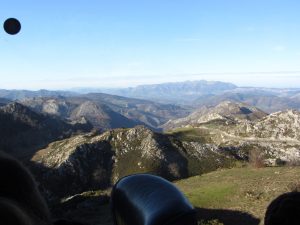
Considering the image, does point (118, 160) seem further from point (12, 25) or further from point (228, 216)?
point (12, 25)

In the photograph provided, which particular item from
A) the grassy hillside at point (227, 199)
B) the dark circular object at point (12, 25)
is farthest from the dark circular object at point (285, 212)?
the grassy hillside at point (227, 199)

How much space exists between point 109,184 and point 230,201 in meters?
68.1

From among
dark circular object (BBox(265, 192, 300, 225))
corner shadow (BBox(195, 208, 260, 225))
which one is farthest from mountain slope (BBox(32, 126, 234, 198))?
dark circular object (BBox(265, 192, 300, 225))

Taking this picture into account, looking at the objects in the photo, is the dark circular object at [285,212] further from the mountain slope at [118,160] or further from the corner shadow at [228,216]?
the mountain slope at [118,160]

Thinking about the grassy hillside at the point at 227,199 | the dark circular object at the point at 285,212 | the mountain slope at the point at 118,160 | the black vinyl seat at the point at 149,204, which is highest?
the dark circular object at the point at 285,212

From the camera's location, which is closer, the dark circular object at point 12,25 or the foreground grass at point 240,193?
the dark circular object at point 12,25

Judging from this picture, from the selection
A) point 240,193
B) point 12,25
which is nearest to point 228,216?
point 240,193

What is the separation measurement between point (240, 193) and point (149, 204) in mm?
45191

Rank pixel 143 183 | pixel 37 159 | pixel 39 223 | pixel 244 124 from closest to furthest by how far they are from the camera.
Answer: pixel 39 223, pixel 143 183, pixel 37 159, pixel 244 124

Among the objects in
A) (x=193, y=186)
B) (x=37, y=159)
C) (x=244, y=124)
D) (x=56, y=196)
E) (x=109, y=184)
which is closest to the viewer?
(x=193, y=186)

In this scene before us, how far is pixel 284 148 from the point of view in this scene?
115m

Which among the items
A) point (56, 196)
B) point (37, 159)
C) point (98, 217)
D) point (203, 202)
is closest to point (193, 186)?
point (203, 202)

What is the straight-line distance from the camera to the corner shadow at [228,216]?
1493 inches

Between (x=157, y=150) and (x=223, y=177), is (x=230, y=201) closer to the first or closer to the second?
(x=223, y=177)
